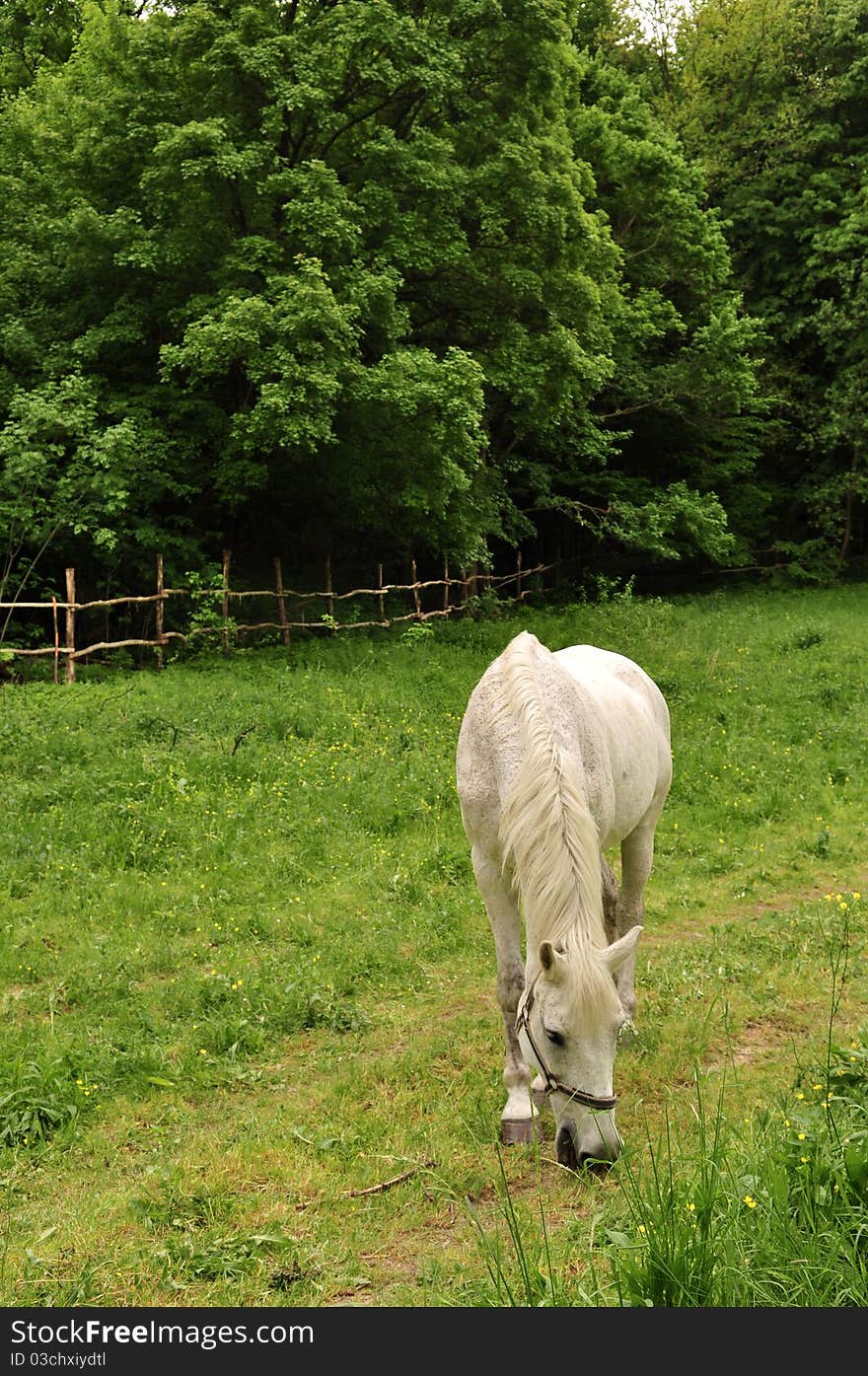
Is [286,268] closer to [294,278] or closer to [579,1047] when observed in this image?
[294,278]

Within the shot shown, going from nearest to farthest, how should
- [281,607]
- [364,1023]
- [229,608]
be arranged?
[364,1023], [281,607], [229,608]

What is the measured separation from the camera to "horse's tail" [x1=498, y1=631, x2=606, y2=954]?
396 centimetres

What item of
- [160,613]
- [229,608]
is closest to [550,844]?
[160,613]

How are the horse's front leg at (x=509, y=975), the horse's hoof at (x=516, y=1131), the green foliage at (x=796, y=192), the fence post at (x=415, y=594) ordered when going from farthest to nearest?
the green foliage at (x=796, y=192)
the fence post at (x=415, y=594)
the horse's front leg at (x=509, y=975)
the horse's hoof at (x=516, y=1131)

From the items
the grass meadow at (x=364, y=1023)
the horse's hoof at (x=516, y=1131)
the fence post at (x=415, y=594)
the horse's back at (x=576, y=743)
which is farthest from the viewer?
the fence post at (x=415, y=594)

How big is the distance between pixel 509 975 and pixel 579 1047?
0.99 meters

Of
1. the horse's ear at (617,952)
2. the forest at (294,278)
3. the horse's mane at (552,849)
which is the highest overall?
the forest at (294,278)

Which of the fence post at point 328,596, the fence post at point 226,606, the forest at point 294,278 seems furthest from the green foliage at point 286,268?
the fence post at point 328,596

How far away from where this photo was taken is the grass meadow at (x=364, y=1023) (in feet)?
10.3

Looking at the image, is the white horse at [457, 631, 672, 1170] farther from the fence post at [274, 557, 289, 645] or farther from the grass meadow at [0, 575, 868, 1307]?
the fence post at [274, 557, 289, 645]

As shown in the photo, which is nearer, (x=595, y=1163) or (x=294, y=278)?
(x=595, y=1163)

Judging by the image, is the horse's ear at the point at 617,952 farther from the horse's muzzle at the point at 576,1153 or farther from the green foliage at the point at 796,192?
the green foliage at the point at 796,192

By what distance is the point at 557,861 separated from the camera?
13.1 feet

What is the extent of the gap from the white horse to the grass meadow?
0.99ft
